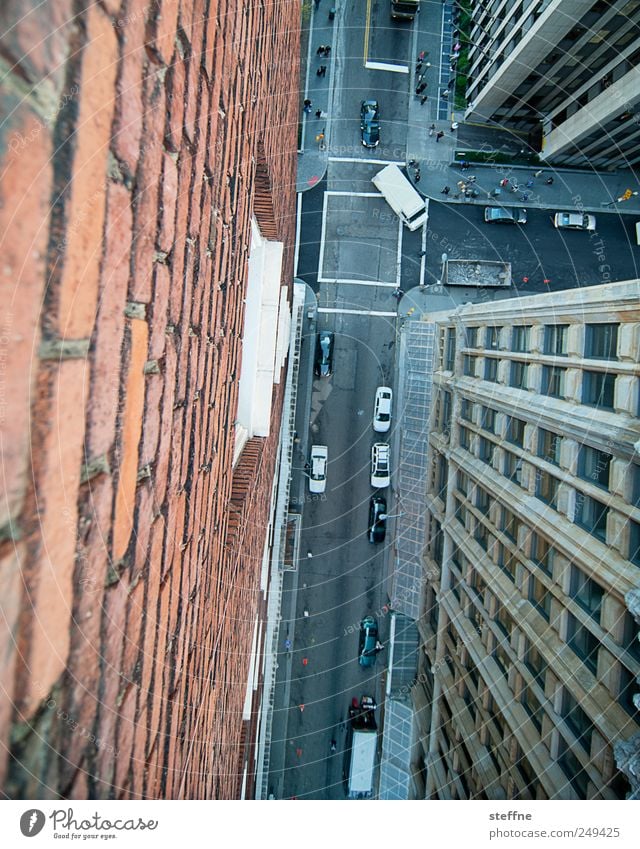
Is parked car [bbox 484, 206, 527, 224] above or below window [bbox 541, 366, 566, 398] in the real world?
above

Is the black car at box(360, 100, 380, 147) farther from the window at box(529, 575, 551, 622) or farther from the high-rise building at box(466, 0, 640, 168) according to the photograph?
the window at box(529, 575, 551, 622)

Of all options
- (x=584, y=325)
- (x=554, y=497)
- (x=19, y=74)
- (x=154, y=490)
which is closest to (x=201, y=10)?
(x=19, y=74)

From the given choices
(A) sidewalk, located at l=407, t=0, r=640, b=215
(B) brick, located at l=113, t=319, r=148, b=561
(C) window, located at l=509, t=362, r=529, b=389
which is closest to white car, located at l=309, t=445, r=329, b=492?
(C) window, located at l=509, t=362, r=529, b=389

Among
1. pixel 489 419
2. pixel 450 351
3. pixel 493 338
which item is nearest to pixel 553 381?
pixel 493 338

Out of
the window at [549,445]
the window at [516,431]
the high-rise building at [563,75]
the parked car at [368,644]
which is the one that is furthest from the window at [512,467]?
the high-rise building at [563,75]

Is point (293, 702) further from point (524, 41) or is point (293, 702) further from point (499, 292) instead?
point (524, 41)

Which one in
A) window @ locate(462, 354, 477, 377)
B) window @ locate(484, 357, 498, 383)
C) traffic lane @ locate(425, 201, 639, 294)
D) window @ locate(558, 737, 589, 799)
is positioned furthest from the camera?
traffic lane @ locate(425, 201, 639, 294)

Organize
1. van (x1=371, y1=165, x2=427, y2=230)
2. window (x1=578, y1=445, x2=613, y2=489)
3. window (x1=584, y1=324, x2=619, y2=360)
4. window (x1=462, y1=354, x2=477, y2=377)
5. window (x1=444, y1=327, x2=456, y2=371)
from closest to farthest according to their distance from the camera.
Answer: window (x1=584, y1=324, x2=619, y2=360) < window (x1=578, y1=445, x2=613, y2=489) < window (x1=462, y1=354, x2=477, y2=377) < window (x1=444, y1=327, x2=456, y2=371) < van (x1=371, y1=165, x2=427, y2=230)

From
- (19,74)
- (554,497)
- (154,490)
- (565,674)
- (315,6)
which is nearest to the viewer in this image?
(19,74)
